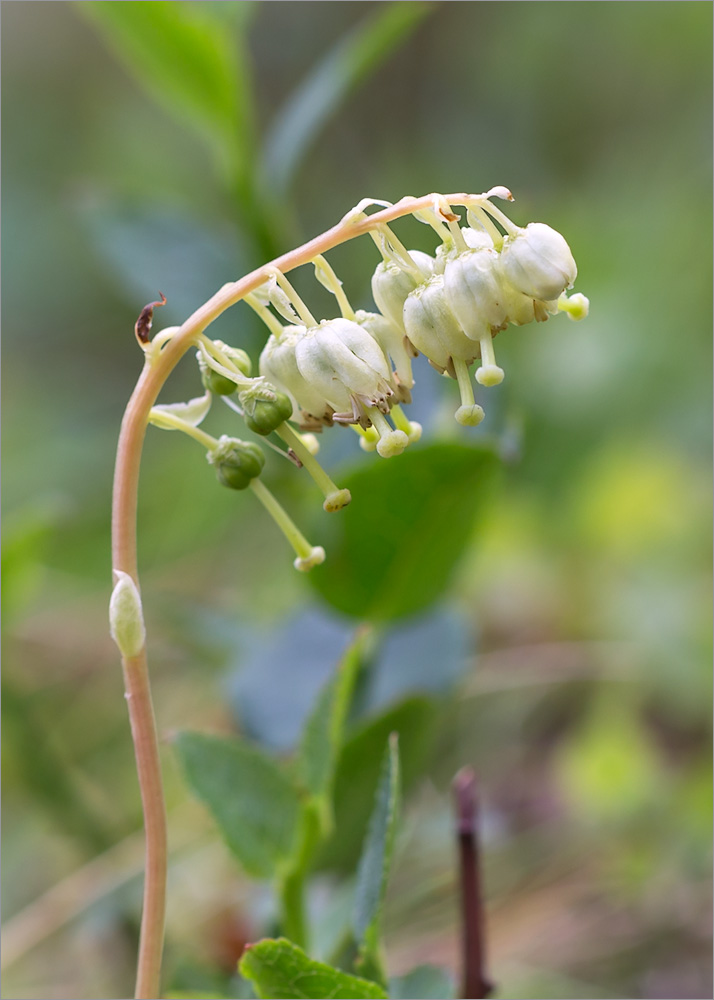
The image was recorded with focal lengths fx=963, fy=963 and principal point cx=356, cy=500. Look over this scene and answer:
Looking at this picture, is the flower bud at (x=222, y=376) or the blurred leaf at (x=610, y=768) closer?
the flower bud at (x=222, y=376)

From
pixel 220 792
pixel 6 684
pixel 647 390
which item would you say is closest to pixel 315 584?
pixel 220 792

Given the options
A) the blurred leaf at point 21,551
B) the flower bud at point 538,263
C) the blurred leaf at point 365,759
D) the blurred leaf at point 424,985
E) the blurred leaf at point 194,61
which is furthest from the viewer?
the blurred leaf at point 194,61

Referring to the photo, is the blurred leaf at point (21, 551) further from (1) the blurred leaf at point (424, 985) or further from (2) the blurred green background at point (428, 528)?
(1) the blurred leaf at point (424, 985)

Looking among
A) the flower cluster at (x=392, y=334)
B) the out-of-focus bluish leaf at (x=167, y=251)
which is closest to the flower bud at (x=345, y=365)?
the flower cluster at (x=392, y=334)

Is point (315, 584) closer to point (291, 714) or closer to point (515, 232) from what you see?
point (291, 714)

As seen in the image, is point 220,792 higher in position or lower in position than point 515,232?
lower

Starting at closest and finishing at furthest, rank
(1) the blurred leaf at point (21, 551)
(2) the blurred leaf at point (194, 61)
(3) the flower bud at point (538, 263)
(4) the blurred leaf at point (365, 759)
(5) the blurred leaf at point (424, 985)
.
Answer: (3) the flower bud at point (538, 263) < (5) the blurred leaf at point (424, 985) < (4) the blurred leaf at point (365, 759) < (1) the blurred leaf at point (21, 551) < (2) the blurred leaf at point (194, 61)

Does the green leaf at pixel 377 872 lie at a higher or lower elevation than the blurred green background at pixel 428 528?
lower
